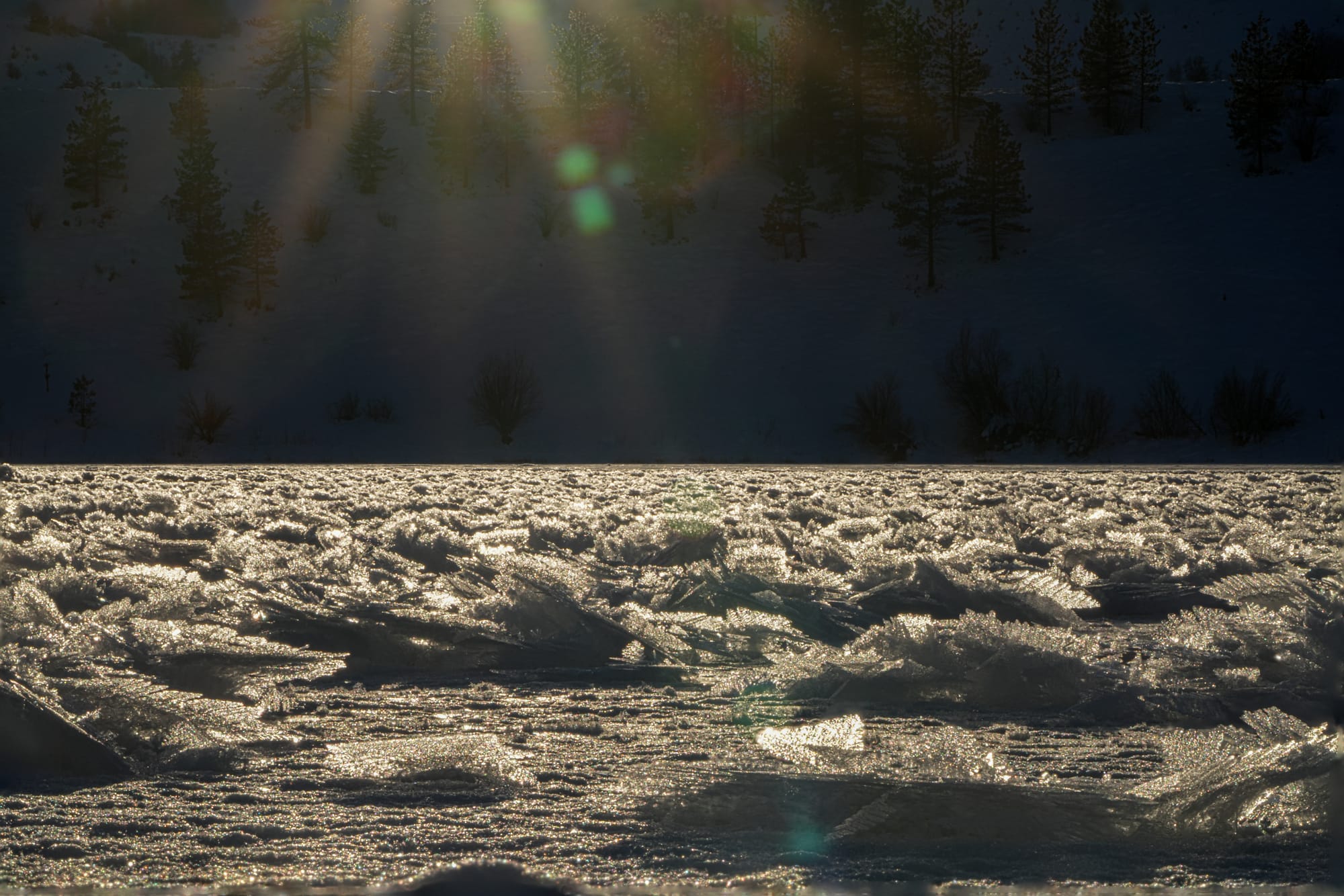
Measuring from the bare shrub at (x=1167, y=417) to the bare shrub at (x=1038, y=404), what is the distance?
65.9 inches

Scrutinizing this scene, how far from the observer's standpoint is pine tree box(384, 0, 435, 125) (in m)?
39.9

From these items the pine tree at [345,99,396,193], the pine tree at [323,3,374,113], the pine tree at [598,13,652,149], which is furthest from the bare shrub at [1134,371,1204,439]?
the pine tree at [323,3,374,113]

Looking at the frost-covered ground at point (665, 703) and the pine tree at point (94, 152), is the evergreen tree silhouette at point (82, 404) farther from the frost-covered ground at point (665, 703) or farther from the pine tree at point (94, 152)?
the frost-covered ground at point (665, 703)

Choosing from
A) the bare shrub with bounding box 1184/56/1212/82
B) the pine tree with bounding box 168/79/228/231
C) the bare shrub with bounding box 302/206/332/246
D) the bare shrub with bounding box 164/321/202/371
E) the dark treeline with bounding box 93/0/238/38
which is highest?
the dark treeline with bounding box 93/0/238/38

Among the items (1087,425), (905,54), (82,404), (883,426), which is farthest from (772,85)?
(82,404)

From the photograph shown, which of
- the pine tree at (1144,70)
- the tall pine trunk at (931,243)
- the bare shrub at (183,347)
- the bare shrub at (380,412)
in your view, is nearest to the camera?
the bare shrub at (380,412)

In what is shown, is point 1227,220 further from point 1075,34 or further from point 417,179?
point 1075,34

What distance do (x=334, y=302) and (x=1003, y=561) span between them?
27.4m

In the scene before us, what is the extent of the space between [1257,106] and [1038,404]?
591 inches

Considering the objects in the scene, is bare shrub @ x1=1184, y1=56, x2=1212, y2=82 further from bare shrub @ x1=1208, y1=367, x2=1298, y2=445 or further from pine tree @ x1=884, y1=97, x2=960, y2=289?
bare shrub @ x1=1208, y1=367, x2=1298, y2=445

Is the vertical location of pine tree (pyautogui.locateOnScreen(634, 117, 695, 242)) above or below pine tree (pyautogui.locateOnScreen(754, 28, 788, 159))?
below

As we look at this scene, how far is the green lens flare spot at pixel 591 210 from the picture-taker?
33.9 m

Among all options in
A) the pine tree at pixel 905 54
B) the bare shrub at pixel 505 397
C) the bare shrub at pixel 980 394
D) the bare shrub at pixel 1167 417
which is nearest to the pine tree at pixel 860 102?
the pine tree at pixel 905 54

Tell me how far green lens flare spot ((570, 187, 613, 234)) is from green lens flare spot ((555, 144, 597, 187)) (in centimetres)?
71
